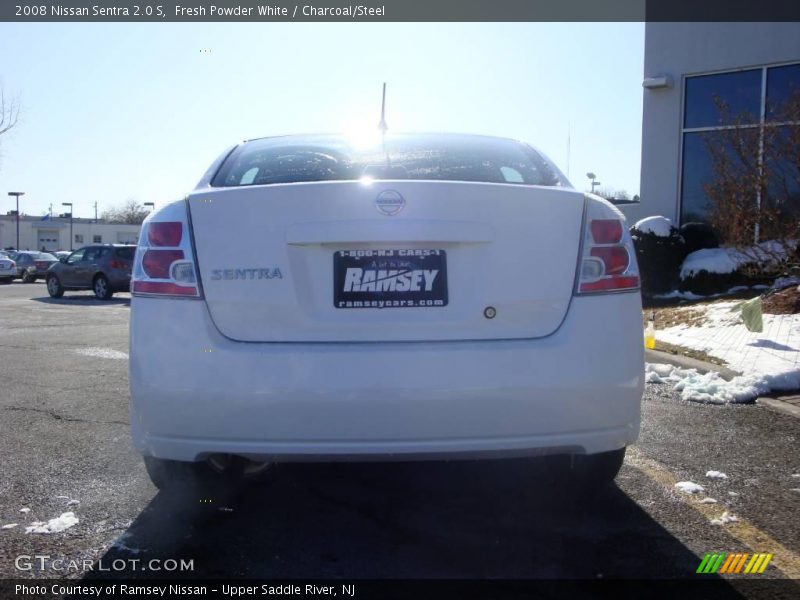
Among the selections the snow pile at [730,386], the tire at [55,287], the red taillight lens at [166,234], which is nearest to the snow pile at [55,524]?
the red taillight lens at [166,234]

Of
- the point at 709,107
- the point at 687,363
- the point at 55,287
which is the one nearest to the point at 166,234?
the point at 687,363

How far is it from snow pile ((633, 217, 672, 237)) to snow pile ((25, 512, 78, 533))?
1095cm

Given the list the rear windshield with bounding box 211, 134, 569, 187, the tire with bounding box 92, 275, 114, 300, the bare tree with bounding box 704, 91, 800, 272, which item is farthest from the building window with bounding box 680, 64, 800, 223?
the tire with bounding box 92, 275, 114, 300

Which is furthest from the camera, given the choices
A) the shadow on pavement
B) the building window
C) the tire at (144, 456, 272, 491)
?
the building window

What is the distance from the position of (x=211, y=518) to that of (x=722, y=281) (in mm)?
10053

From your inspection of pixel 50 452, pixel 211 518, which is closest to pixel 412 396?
pixel 211 518

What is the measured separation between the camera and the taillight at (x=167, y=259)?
9.00ft

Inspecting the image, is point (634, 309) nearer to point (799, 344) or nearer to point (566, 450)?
point (566, 450)

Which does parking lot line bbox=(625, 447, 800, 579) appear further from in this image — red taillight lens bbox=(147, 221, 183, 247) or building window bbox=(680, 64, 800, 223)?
building window bbox=(680, 64, 800, 223)

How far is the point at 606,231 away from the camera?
2.87 m

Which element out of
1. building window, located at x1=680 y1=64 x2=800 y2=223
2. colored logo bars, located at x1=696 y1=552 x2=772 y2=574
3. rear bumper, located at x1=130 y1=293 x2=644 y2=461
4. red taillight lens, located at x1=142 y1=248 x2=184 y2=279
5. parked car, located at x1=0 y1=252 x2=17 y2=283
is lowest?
parked car, located at x1=0 y1=252 x2=17 y2=283

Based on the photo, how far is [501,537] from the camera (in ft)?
9.75

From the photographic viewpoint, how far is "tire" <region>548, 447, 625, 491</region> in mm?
3102

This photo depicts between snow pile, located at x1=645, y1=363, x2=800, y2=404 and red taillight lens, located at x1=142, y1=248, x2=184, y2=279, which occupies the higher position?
red taillight lens, located at x1=142, y1=248, x2=184, y2=279
